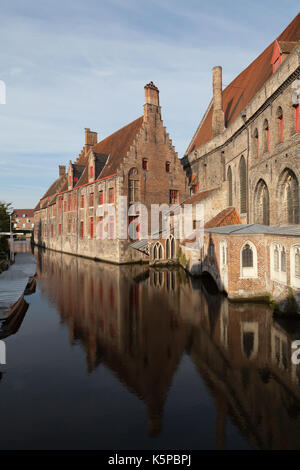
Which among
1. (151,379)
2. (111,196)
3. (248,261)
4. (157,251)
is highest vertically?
(111,196)

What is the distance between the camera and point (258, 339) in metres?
8.48

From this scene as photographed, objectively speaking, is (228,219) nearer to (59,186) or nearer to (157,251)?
(157,251)

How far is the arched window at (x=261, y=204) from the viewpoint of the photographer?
17.0 meters

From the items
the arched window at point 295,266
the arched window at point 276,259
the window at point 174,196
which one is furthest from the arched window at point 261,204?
the window at point 174,196

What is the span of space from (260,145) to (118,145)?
55.5ft

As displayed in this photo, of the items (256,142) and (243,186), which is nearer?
(256,142)

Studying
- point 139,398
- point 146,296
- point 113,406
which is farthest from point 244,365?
point 146,296

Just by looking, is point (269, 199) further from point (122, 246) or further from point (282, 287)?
point (122, 246)

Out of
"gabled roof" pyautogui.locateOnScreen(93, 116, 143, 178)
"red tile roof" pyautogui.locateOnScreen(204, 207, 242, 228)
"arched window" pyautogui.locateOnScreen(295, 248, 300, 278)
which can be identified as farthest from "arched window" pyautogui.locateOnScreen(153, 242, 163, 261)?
"arched window" pyautogui.locateOnScreen(295, 248, 300, 278)

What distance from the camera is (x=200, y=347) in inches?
320

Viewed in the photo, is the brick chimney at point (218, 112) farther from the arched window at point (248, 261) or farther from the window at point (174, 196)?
the arched window at point (248, 261)

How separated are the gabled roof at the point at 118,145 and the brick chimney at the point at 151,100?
5.65 feet

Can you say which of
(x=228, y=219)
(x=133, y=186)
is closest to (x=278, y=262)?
(x=228, y=219)

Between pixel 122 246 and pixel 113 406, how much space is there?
19738 mm
